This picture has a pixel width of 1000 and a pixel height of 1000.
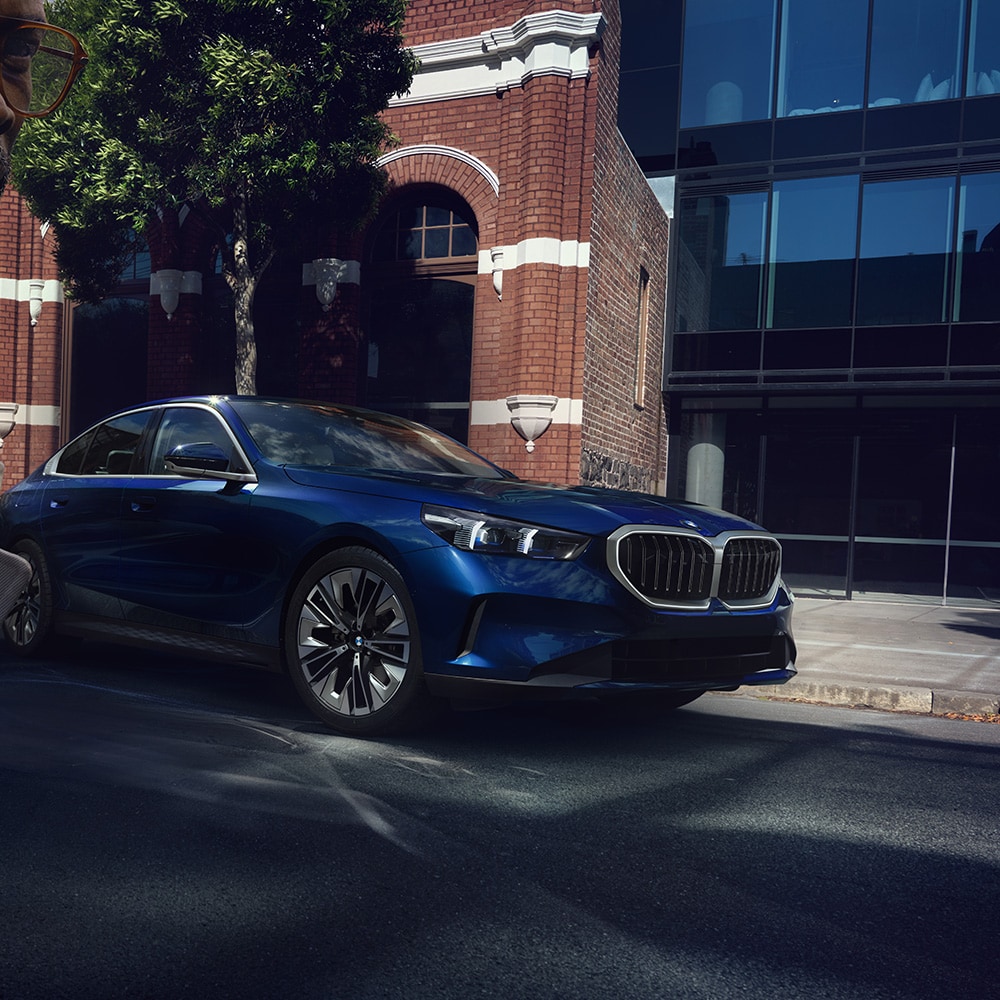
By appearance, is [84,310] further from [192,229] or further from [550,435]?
[550,435]

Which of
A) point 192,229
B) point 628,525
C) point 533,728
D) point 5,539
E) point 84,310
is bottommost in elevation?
point 533,728

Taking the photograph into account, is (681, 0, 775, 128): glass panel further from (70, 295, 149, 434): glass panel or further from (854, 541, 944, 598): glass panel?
(70, 295, 149, 434): glass panel

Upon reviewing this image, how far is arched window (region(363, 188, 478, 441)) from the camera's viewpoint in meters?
14.0

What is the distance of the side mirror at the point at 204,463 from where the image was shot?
5.19m

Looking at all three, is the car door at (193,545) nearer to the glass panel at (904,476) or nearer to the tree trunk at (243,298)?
the tree trunk at (243,298)

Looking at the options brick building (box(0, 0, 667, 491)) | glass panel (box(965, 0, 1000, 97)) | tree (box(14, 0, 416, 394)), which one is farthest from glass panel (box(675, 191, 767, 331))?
tree (box(14, 0, 416, 394))

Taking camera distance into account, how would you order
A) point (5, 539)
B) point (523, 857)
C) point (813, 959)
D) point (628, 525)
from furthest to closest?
point (5, 539)
point (628, 525)
point (523, 857)
point (813, 959)

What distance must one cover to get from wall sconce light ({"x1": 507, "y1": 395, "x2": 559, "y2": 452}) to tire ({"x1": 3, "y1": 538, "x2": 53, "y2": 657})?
7.27m

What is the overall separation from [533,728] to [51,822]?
2.30m

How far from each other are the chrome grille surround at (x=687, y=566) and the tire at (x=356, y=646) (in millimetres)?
916

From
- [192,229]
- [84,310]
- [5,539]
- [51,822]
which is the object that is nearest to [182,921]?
[51,822]

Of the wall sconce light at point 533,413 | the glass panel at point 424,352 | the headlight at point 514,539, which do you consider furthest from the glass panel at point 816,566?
the headlight at point 514,539

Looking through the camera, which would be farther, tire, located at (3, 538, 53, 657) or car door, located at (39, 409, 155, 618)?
tire, located at (3, 538, 53, 657)

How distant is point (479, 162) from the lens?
13.6 m
